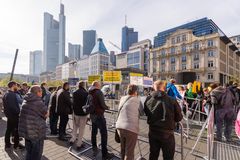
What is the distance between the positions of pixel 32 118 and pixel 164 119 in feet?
8.35

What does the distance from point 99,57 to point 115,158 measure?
125528 millimetres

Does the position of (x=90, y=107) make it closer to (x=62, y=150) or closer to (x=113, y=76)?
(x=62, y=150)

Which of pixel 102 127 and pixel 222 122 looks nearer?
pixel 102 127

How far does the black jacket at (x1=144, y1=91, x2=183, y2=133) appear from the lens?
12.1 ft

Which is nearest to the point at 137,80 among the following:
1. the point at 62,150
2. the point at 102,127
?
the point at 62,150

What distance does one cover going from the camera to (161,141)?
12.4 ft

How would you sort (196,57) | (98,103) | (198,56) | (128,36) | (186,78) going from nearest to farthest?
(98,103) < (186,78) < (198,56) < (196,57) < (128,36)

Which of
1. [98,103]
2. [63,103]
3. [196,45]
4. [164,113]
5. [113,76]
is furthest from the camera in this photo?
[196,45]

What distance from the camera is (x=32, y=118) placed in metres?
4.12

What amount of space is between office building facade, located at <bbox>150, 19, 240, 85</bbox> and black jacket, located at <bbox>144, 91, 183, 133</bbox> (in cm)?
5382

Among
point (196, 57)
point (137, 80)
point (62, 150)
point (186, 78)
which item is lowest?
point (62, 150)

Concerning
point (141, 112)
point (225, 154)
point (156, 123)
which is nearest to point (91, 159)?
point (141, 112)

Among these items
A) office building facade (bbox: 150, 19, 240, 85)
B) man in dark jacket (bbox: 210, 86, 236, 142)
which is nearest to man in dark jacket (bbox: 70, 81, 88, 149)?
man in dark jacket (bbox: 210, 86, 236, 142)

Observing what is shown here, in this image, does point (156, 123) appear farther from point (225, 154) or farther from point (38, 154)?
point (225, 154)
